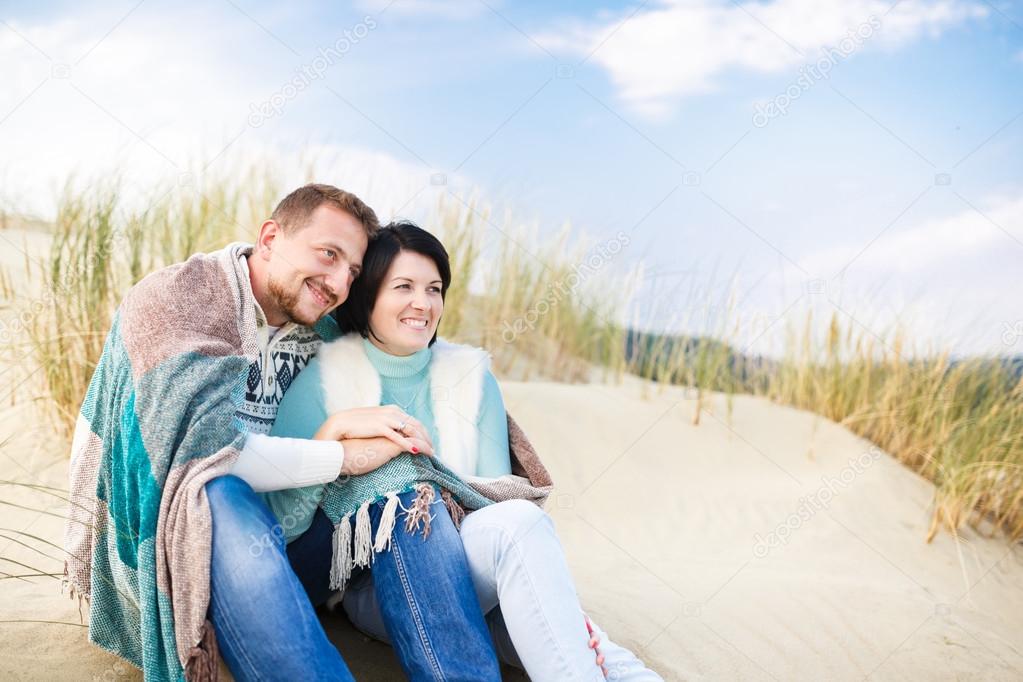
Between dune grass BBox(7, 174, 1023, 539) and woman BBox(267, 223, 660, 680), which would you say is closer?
woman BBox(267, 223, 660, 680)

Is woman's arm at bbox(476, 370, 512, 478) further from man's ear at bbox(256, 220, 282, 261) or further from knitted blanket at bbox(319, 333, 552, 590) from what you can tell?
man's ear at bbox(256, 220, 282, 261)

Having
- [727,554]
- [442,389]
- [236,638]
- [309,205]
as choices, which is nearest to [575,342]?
Answer: [727,554]

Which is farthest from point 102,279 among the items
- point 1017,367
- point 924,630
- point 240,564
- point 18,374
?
point 1017,367

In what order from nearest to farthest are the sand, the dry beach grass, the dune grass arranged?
the sand < the dry beach grass < the dune grass

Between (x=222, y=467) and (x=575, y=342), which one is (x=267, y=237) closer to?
(x=222, y=467)

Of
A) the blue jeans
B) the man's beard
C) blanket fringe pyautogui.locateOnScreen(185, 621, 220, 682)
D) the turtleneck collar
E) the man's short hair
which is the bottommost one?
blanket fringe pyautogui.locateOnScreen(185, 621, 220, 682)

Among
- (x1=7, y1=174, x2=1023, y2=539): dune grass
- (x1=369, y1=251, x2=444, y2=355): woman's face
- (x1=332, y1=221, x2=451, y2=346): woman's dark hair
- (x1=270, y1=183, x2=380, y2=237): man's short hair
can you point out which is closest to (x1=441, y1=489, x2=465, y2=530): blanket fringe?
(x1=369, y1=251, x2=444, y2=355): woman's face

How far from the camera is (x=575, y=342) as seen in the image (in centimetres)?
673

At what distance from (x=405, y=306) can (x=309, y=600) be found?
0.92 metres

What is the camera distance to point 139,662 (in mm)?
2340

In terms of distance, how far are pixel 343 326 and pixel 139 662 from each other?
1.07m

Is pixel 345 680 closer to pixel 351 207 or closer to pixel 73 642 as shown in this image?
pixel 73 642

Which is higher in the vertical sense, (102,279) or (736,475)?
(102,279)

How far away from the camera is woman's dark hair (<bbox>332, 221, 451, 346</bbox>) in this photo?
2.69m
